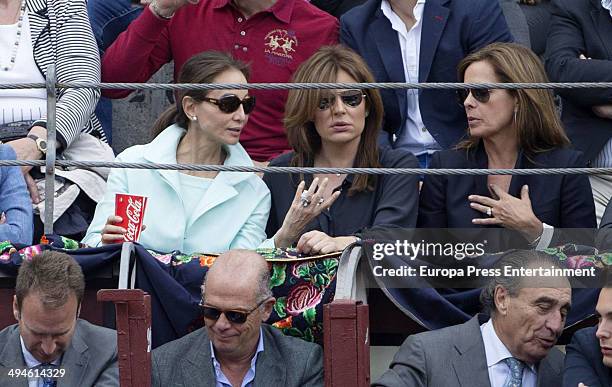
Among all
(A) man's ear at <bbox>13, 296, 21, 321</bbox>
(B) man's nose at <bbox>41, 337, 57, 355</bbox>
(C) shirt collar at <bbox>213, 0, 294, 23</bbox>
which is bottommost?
(B) man's nose at <bbox>41, 337, 57, 355</bbox>

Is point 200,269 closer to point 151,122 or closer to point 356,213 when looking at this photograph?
point 356,213

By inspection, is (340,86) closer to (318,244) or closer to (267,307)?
(318,244)

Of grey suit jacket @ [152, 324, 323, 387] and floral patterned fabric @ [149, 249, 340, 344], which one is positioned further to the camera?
floral patterned fabric @ [149, 249, 340, 344]

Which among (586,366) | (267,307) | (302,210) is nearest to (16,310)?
(267,307)

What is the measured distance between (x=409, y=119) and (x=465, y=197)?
0.83 metres

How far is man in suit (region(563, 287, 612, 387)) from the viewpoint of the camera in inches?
215

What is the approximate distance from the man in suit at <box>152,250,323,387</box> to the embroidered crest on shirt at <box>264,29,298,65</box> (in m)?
1.79

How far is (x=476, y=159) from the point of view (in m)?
6.41

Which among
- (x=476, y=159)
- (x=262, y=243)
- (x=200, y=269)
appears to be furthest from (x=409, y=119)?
(x=200, y=269)

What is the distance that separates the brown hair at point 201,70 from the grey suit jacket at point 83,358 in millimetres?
1309

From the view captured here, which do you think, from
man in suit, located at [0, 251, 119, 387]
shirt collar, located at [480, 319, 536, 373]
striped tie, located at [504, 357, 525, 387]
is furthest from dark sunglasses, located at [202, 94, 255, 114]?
striped tie, located at [504, 357, 525, 387]

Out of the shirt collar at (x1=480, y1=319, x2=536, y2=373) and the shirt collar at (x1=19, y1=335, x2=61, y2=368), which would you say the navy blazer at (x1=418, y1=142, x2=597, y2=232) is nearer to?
the shirt collar at (x1=480, y1=319, x2=536, y2=373)

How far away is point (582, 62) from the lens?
6.93m

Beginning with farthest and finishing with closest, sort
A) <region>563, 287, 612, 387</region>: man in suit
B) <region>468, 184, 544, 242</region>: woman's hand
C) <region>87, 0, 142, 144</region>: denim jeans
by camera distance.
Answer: <region>87, 0, 142, 144</region>: denim jeans
<region>468, 184, 544, 242</region>: woman's hand
<region>563, 287, 612, 387</region>: man in suit
